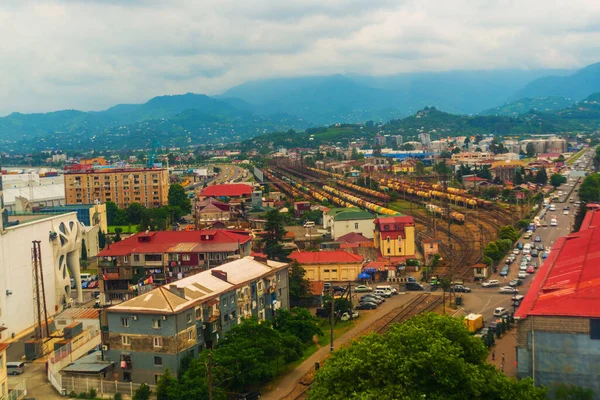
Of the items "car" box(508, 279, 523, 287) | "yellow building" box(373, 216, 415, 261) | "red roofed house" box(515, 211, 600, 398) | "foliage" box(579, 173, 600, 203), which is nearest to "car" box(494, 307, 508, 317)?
"car" box(508, 279, 523, 287)

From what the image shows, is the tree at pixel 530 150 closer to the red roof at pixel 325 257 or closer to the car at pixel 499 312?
the red roof at pixel 325 257

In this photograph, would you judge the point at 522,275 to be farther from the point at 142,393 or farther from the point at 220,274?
the point at 142,393

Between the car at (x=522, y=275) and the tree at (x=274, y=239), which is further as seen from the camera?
the tree at (x=274, y=239)

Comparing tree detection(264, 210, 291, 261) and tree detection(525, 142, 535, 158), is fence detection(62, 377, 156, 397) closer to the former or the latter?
tree detection(264, 210, 291, 261)

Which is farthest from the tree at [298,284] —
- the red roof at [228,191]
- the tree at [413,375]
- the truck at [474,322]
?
the red roof at [228,191]

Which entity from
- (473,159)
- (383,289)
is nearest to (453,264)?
(383,289)

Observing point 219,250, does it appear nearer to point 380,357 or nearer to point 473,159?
point 380,357
